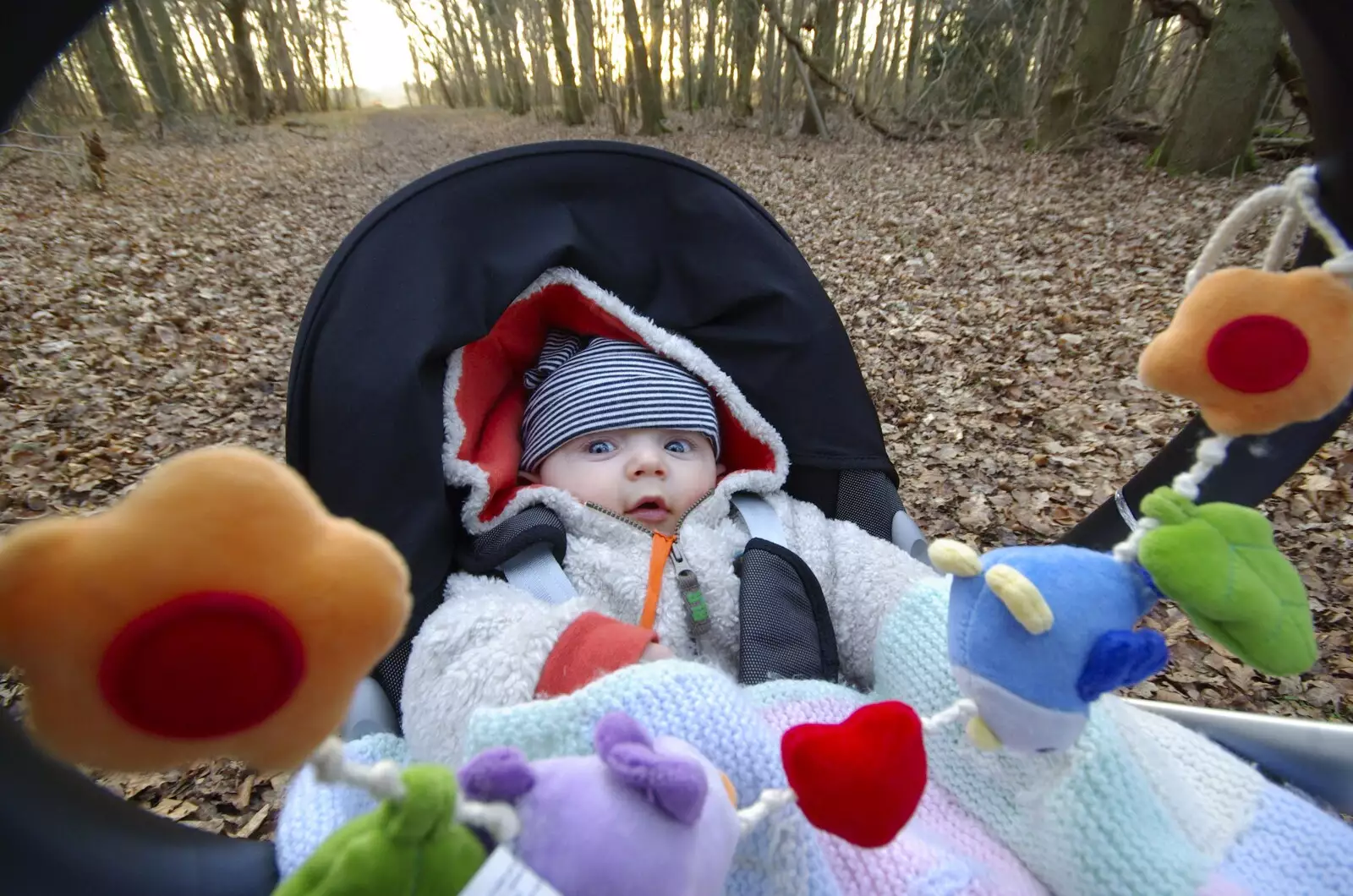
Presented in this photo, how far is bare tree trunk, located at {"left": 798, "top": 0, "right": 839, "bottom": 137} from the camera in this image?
1095 cm

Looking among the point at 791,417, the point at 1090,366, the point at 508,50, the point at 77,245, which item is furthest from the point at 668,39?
the point at 791,417

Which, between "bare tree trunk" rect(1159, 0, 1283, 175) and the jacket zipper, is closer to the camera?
the jacket zipper

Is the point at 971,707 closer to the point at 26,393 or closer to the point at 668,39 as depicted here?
the point at 26,393

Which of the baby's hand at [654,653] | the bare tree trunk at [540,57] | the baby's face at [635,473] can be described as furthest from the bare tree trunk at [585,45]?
the baby's hand at [654,653]

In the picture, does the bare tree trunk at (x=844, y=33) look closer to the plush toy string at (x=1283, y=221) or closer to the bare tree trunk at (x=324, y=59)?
the plush toy string at (x=1283, y=221)

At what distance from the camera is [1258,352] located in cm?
77

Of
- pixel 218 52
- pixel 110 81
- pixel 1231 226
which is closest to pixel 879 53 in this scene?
pixel 110 81

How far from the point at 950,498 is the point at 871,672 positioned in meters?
1.45

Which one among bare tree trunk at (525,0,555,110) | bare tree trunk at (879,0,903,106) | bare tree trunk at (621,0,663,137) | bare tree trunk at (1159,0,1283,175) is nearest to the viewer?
bare tree trunk at (1159,0,1283,175)

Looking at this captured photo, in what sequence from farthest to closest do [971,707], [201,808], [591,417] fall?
[201,808]
[591,417]
[971,707]

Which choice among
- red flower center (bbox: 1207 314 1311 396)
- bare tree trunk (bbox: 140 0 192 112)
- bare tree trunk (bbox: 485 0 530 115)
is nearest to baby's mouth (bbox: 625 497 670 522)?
red flower center (bbox: 1207 314 1311 396)

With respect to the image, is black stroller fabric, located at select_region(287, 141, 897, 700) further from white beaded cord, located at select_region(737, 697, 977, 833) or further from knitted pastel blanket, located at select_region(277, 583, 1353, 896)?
white beaded cord, located at select_region(737, 697, 977, 833)

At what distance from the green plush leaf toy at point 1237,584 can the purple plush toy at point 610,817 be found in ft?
1.58

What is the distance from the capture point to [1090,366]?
3617 mm
